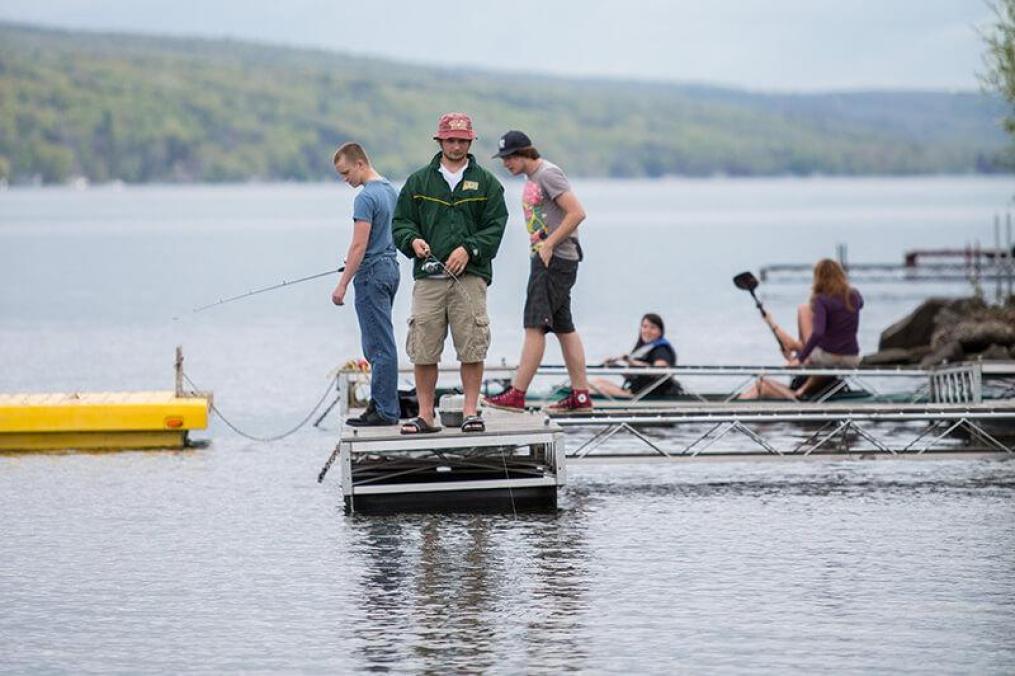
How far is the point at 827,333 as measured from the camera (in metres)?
19.4

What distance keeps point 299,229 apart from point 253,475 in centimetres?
11183

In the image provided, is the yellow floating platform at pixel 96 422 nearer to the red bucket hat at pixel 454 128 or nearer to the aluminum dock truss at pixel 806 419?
the aluminum dock truss at pixel 806 419

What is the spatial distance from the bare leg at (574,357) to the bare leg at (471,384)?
1746 mm

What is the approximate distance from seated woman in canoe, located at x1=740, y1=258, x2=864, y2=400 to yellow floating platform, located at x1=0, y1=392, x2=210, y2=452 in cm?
516

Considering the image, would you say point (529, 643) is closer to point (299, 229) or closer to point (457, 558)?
point (457, 558)

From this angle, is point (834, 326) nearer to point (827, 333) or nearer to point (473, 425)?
point (827, 333)

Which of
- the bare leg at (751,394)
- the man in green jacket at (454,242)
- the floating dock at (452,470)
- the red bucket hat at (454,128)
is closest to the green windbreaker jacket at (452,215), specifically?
the man in green jacket at (454,242)

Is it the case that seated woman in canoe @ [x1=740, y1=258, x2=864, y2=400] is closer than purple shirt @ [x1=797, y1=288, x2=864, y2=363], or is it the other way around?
seated woman in canoe @ [x1=740, y1=258, x2=864, y2=400]

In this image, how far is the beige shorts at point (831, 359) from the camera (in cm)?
1920

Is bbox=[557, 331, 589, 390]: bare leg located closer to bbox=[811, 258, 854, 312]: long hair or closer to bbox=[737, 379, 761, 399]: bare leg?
bbox=[737, 379, 761, 399]: bare leg

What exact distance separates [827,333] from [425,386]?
21.9 feet

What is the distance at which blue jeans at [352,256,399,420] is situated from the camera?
47.0 feet

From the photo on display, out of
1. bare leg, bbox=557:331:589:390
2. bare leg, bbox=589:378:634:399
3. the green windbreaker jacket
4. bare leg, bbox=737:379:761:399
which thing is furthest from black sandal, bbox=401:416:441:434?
bare leg, bbox=737:379:761:399

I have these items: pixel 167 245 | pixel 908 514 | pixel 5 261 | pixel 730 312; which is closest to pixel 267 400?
pixel 908 514
